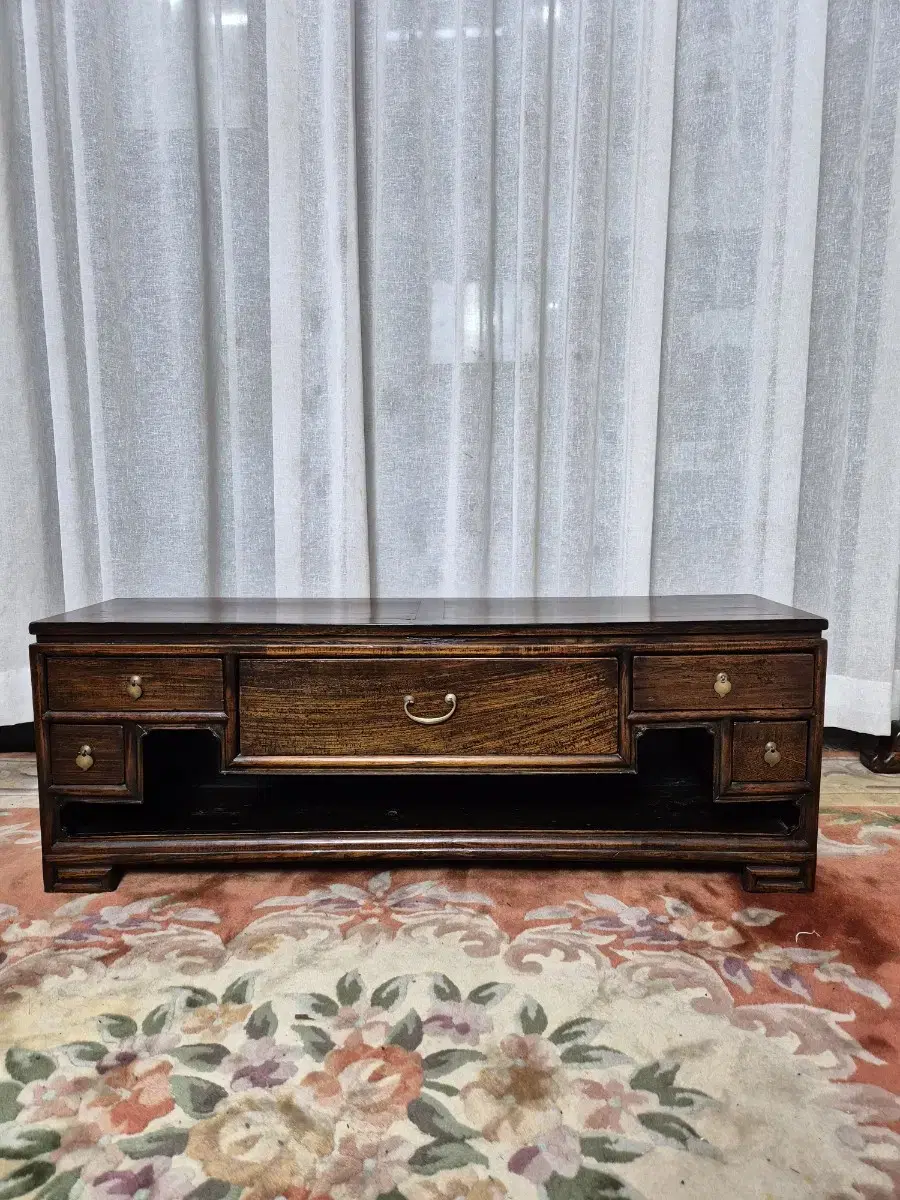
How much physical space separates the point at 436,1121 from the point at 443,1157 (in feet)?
0.13

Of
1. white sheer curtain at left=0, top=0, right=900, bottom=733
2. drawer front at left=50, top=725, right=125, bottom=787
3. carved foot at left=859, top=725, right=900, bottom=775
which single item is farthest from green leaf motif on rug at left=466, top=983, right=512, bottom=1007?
carved foot at left=859, top=725, right=900, bottom=775

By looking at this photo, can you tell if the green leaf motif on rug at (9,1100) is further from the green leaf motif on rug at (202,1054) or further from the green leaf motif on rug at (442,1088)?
the green leaf motif on rug at (442,1088)

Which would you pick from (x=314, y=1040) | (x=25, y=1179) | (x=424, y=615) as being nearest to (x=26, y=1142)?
(x=25, y=1179)

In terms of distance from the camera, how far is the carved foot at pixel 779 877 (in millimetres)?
1139

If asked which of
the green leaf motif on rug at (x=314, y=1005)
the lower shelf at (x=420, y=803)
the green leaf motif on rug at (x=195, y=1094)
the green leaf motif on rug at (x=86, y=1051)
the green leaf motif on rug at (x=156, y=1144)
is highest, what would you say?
the lower shelf at (x=420, y=803)

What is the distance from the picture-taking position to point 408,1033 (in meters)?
0.83

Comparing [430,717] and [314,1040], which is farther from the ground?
[430,717]

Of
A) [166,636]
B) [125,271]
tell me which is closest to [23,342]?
[125,271]

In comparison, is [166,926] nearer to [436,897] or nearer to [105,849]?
[105,849]

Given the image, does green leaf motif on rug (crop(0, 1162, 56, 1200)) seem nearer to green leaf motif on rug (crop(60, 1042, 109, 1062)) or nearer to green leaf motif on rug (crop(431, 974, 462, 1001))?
green leaf motif on rug (crop(60, 1042, 109, 1062))

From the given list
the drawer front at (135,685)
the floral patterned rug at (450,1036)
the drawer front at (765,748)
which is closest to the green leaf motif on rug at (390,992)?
the floral patterned rug at (450,1036)

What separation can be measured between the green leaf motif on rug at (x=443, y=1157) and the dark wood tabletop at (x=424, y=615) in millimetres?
596

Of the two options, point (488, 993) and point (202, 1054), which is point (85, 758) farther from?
point (488, 993)

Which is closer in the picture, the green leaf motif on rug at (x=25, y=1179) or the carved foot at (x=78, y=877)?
the green leaf motif on rug at (x=25, y=1179)
